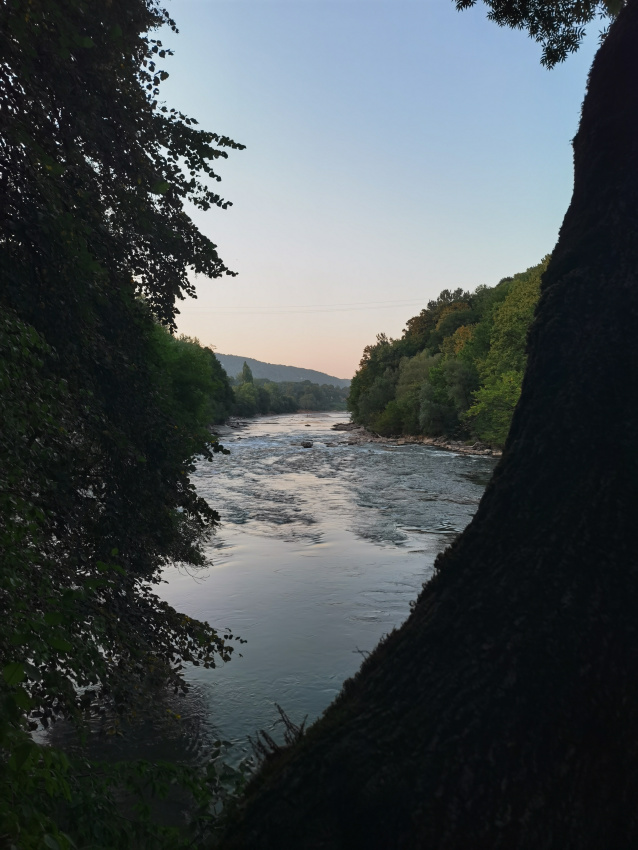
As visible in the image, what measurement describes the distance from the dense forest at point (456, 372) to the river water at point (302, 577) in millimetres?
11212

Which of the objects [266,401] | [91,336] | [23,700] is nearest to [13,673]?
[23,700]

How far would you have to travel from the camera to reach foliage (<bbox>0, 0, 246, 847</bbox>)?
12.1ft

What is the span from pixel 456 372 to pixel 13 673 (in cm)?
5786

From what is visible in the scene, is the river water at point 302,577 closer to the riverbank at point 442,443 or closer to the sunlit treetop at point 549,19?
the sunlit treetop at point 549,19

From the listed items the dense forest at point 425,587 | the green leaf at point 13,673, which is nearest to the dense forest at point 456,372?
the dense forest at point 425,587

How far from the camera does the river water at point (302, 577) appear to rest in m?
8.96

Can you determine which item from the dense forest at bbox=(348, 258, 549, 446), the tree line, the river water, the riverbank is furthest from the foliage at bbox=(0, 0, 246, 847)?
the tree line

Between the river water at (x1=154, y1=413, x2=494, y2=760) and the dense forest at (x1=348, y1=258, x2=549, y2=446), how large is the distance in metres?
11.2

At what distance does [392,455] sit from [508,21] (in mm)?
40381

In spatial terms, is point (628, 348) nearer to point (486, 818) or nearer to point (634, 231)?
point (634, 231)

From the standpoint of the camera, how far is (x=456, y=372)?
57.4 meters

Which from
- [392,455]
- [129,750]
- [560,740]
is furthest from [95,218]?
[392,455]

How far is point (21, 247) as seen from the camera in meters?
4.73

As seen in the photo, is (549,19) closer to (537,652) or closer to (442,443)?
(537,652)
